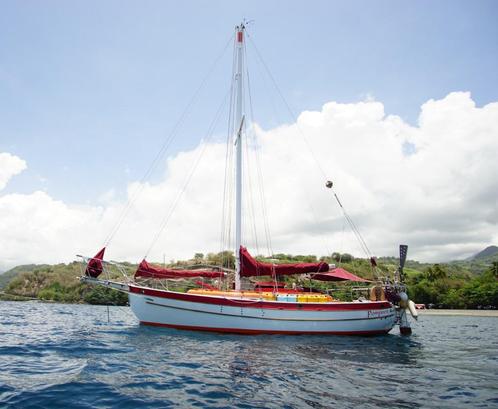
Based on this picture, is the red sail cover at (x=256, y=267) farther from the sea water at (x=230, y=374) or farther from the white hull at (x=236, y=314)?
the sea water at (x=230, y=374)

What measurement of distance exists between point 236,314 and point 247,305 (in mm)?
857

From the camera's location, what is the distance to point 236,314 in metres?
21.7

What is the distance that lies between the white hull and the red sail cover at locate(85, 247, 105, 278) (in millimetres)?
2562

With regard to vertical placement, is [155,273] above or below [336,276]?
above

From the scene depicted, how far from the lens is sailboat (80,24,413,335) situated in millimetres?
21734

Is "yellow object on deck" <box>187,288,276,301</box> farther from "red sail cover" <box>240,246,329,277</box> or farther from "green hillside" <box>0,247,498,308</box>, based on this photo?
"green hillside" <box>0,247,498,308</box>

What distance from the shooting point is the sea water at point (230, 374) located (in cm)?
835

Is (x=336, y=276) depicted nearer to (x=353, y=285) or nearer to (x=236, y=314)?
(x=236, y=314)

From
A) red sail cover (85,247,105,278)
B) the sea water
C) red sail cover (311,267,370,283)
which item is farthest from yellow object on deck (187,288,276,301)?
red sail cover (85,247,105,278)

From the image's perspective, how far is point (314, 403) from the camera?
8430mm

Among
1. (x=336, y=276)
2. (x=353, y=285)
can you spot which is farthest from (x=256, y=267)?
(x=353, y=285)

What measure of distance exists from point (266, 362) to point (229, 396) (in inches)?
186

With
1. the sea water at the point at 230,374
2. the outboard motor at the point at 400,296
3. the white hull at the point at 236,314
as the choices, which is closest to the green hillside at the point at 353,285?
the outboard motor at the point at 400,296

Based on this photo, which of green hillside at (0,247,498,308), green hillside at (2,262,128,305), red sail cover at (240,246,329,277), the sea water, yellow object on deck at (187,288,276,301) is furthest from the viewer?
green hillside at (2,262,128,305)
